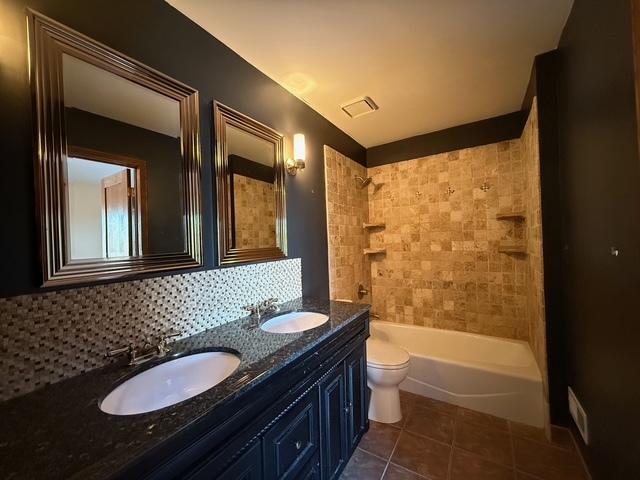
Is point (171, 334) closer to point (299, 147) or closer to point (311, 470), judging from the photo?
point (311, 470)

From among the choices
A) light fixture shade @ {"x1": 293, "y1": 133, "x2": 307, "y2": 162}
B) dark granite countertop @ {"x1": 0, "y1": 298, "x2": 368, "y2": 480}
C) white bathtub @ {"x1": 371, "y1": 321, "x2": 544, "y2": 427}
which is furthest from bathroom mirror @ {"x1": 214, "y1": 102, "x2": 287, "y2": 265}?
white bathtub @ {"x1": 371, "y1": 321, "x2": 544, "y2": 427}

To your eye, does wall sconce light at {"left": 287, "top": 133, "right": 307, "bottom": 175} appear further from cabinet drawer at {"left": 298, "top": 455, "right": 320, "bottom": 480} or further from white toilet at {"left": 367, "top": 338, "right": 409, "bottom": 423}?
cabinet drawer at {"left": 298, "top": 455, "right": 320, "bottom": 480}

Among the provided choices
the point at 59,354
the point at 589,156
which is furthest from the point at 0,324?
the point at 589,156

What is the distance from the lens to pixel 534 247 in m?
1.95

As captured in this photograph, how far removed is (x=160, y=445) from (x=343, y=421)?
1098 millimetres

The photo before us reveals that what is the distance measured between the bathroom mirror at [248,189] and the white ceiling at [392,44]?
414mm

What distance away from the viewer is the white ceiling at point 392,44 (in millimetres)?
1272

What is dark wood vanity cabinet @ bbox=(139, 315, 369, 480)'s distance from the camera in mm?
702

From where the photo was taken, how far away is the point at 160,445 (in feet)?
1.85

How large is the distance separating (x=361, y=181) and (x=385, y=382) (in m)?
2.03

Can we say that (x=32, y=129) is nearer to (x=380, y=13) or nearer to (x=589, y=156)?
(x=380, y=13)

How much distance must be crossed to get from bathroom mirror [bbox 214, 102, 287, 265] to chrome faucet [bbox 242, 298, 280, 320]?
266mm

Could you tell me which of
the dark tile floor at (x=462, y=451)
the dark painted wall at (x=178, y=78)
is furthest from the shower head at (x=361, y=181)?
the dark tile floor at (x=462, y=451)

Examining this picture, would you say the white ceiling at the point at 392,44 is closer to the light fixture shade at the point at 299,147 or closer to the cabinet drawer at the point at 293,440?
the light fixture shade at the point at 299,147
